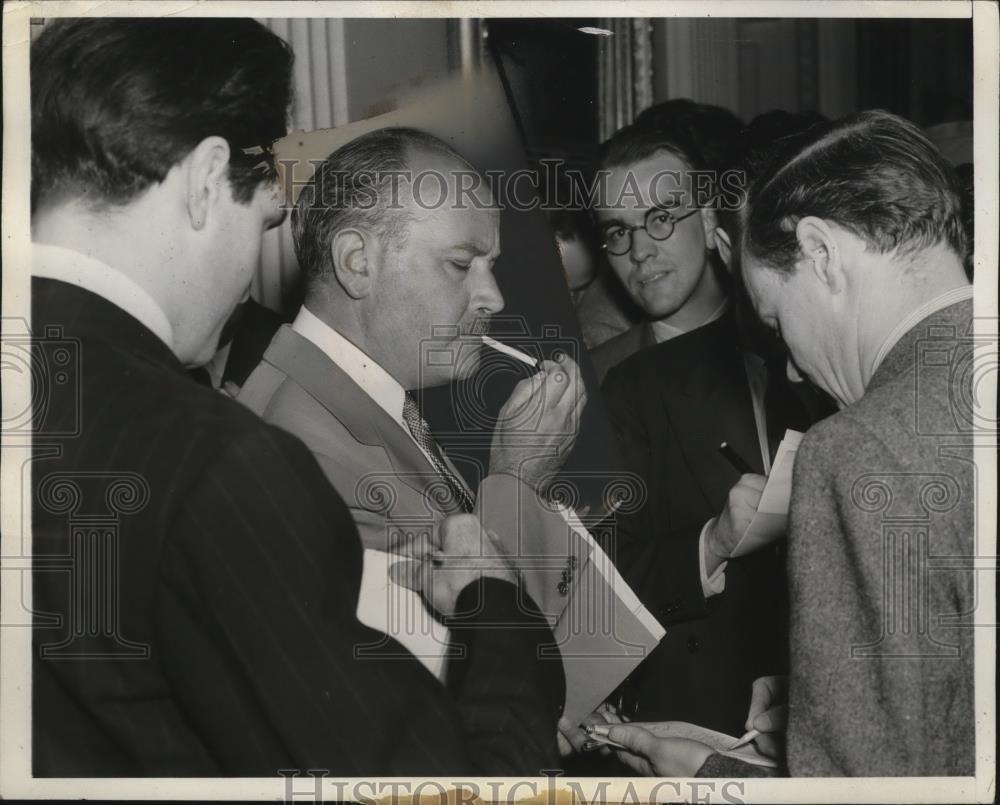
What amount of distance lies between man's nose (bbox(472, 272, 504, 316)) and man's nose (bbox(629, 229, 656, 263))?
257 mm

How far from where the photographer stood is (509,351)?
77.9 inches

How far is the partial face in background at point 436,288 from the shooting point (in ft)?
6.36

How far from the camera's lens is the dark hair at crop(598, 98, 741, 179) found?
2033 mm

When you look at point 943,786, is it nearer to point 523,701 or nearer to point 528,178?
point 523,701

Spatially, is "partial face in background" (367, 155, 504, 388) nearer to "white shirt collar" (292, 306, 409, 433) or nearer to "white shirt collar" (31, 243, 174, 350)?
"white shirt collar" (292, 306, 409, 433)

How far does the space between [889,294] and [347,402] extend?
2.86 feet

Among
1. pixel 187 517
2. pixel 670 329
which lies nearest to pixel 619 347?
pixel 670 329

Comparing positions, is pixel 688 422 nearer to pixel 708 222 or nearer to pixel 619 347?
pixel 619 347

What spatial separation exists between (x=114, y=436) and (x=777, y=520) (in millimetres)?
1062

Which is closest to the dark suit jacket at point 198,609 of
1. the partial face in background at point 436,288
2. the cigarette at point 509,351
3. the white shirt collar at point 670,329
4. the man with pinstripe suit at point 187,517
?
the man with pinstripe suit at point 187,517

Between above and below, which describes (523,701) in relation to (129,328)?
below

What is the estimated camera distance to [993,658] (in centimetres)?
196

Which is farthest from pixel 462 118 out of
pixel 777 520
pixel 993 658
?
pixel 993 658

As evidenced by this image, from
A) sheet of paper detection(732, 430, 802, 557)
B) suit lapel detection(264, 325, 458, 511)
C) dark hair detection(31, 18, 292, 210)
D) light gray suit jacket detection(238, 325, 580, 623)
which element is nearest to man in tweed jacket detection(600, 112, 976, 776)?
sheet of paper detection(732, 430, 802, 557)
